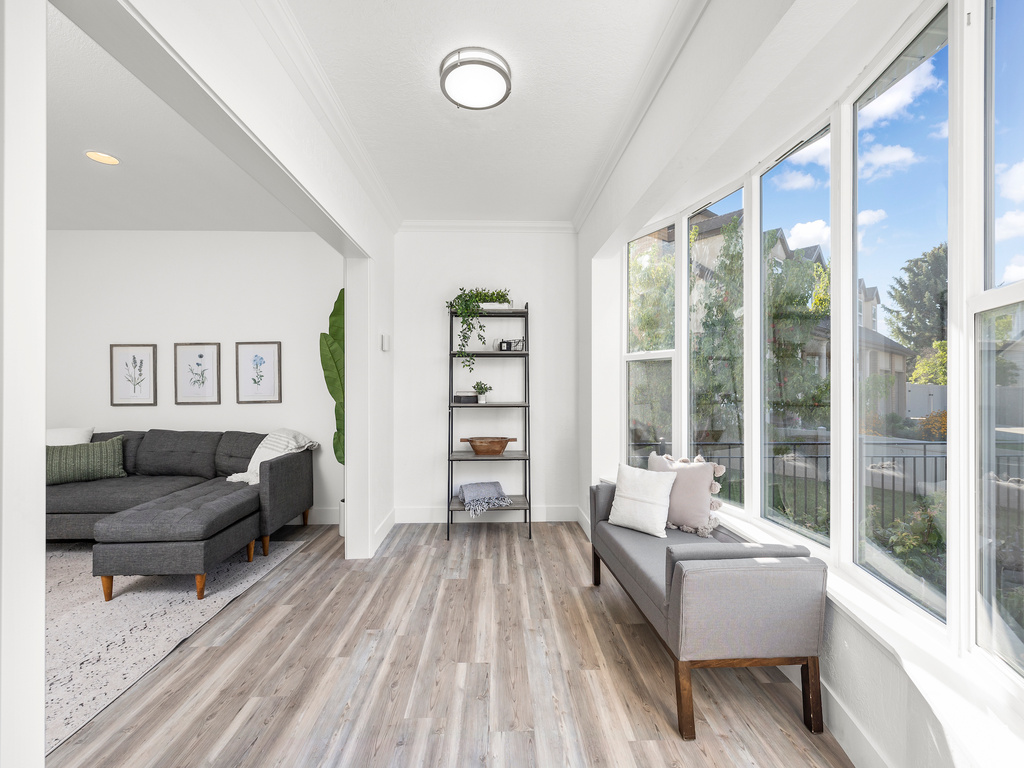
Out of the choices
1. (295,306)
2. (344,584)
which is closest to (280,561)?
(344,584)

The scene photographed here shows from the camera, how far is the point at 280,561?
3719mm

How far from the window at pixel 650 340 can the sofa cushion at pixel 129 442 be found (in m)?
4.18

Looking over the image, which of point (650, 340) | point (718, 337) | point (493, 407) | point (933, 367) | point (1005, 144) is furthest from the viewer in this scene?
point (493, 407)

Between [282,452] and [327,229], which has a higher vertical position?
[327,229]

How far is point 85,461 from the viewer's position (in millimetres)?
4113

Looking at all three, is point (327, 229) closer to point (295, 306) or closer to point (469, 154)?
point (469, 154)

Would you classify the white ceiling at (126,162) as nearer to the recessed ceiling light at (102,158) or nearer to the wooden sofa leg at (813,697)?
the recessed ceiling light at (102,158)

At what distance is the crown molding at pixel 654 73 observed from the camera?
194 cm

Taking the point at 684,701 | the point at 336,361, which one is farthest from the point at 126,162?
the point at 684,701

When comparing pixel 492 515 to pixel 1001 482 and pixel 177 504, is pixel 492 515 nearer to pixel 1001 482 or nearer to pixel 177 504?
pixel 177 504

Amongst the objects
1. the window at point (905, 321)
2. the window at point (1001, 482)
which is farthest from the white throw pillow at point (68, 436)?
the window at point (1001, 482)

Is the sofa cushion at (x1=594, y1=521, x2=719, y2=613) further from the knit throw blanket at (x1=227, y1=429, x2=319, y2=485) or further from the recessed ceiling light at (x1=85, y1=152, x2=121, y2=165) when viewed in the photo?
the recessed ceiling light at (x1=85, y1=152, x2=121, y2=165)

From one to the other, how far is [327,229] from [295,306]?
6.23ft

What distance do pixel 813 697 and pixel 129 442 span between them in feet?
16.8
